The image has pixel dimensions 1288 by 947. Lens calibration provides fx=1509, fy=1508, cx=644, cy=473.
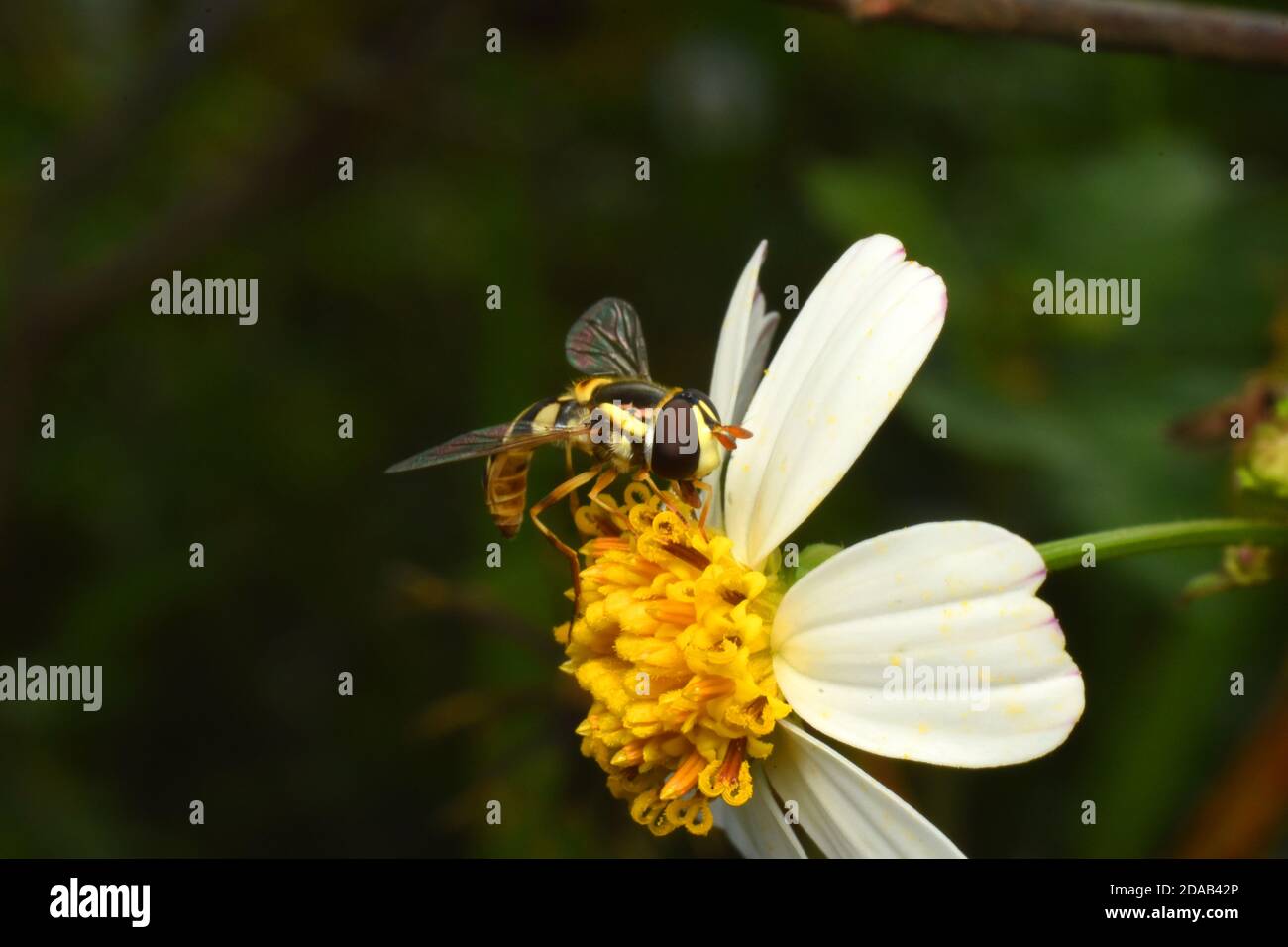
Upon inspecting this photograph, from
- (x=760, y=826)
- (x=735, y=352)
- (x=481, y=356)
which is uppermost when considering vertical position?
(x=481, y=356)

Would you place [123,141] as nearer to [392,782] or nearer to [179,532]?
[179,532]

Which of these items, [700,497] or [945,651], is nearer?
[945,651]

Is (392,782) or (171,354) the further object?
(171,354)

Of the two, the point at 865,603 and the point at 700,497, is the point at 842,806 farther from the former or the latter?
the point at 700,497

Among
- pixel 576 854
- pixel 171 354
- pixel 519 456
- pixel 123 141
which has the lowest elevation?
pixel 576 854

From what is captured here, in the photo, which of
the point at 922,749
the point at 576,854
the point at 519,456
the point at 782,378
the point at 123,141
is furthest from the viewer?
the point at 123,141

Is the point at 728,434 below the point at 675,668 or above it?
above

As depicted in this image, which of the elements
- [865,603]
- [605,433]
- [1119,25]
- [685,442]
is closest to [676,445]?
[685,442]

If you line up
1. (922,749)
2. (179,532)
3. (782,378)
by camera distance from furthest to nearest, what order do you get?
(179,532) → (782,378) → (922,749)

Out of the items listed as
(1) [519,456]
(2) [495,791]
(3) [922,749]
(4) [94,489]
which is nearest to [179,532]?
(4) [94,489]
